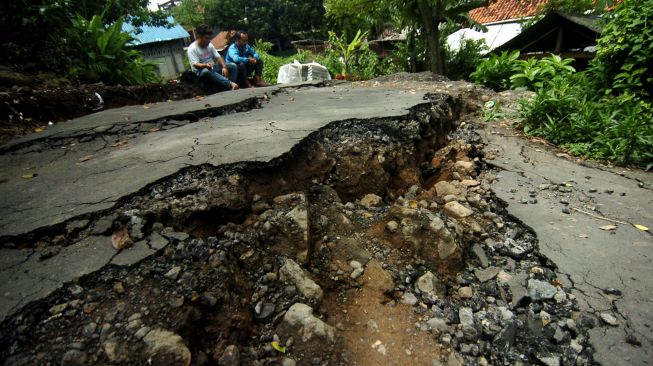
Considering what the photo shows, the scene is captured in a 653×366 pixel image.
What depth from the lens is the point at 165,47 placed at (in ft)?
66.7

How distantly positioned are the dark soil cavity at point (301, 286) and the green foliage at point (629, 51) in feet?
10.1

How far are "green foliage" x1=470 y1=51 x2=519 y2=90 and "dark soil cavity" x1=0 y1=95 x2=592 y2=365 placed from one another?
4.92m

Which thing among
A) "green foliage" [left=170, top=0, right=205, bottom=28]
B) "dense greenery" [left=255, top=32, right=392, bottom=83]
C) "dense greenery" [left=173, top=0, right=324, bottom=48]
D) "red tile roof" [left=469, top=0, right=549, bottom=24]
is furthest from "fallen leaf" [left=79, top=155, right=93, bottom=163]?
"green foliage" [left=170, top=0, right=205, bottom=28]

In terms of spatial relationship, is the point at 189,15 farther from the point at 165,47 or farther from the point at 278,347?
the point at 278,347

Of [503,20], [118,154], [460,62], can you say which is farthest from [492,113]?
[503,20]

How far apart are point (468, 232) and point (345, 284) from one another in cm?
105

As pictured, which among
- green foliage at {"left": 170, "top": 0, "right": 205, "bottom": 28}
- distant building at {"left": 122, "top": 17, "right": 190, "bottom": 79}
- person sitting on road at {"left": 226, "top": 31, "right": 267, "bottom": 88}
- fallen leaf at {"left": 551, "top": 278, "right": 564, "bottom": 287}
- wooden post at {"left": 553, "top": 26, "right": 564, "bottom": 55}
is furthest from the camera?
green foliage at {"left": 170, "top": 0, "right": 205, "bottom": 28}

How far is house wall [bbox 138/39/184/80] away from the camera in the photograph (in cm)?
1944

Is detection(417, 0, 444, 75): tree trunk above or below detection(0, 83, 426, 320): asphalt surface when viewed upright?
above

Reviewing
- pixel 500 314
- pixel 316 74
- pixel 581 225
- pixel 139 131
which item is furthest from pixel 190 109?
pixel 316 74

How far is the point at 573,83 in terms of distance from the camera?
16.7 feet

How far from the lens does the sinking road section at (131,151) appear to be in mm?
2051

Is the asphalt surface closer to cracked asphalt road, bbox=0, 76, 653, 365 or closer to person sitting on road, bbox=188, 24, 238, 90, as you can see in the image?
cracked asphalt road, bbox=0, 76, 653, 365

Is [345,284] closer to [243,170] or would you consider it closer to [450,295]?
[450,295]
